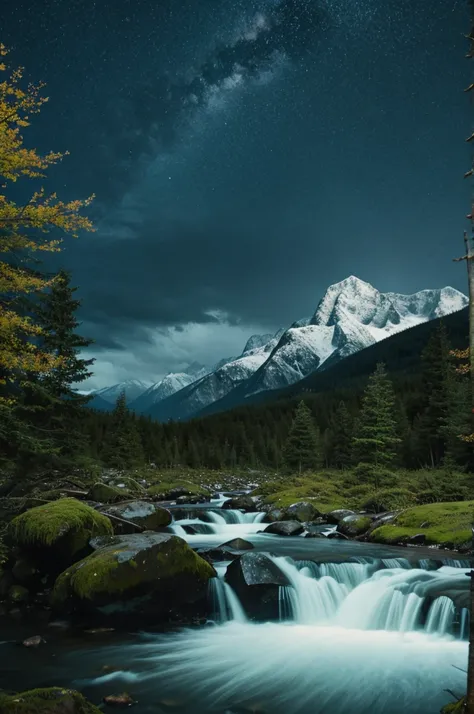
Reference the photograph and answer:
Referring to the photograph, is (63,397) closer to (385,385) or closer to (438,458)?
(385,385)

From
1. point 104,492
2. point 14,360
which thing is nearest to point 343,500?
point 104,492

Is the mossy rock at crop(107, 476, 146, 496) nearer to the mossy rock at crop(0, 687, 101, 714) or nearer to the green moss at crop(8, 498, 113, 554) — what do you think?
the green moss at crop(8, 498, 113, 554)

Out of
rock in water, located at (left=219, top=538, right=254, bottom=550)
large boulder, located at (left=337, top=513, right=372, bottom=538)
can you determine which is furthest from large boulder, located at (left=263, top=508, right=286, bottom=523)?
rock in water, located at (left=219, top=538, right=254, bottom=550)

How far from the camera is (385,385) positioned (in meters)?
37.5

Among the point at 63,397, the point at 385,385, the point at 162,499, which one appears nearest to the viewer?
the point at 63,397

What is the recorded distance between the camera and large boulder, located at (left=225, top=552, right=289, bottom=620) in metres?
14.1

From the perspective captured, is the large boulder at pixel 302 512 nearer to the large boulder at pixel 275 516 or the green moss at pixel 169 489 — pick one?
the large boulder at pixel 275 516

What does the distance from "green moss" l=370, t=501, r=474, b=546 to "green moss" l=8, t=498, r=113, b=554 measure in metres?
12.6

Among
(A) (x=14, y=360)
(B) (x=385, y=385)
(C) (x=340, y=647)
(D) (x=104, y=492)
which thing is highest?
(B) (x=385, y=385)

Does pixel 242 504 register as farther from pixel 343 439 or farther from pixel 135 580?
pixel 343 439

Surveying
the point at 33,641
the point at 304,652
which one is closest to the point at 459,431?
the point at 304,652

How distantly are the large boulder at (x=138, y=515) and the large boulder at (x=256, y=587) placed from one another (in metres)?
5.90

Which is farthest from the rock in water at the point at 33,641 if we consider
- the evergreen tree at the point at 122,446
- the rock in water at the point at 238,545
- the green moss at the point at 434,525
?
the evergreen tree at the point at 122,446

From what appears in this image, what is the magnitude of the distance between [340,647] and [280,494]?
74.9ft
